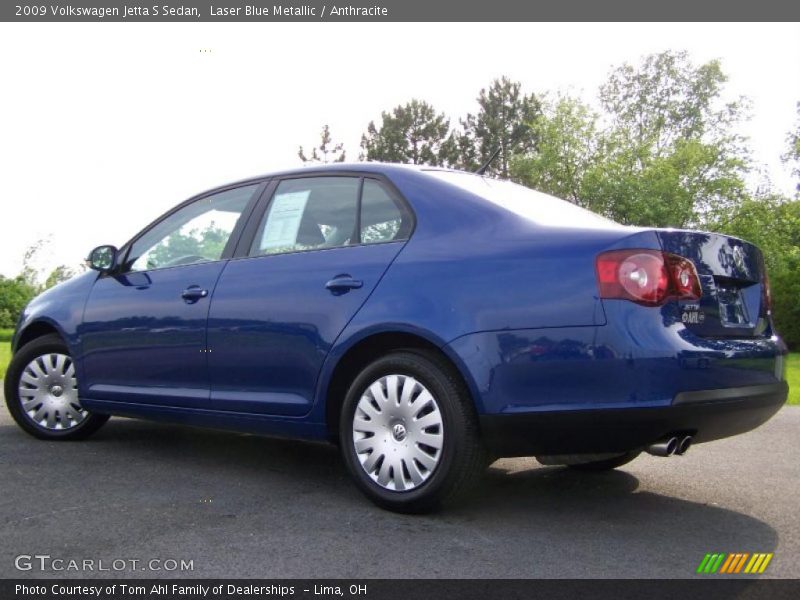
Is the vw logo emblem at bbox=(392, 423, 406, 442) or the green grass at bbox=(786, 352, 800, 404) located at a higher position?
the vw logo emblem at bbox=(392, 423, 406, 442)

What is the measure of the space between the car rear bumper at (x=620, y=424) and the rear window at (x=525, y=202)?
0.83 metres

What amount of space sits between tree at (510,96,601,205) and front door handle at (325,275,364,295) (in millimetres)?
36259

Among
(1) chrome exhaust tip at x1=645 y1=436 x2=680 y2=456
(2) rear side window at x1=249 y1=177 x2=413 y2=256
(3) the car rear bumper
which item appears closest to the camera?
(3) the car rear bumper

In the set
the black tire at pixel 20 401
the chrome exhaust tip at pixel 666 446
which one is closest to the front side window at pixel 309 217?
the chrome exhaust tip at pixel 666 446

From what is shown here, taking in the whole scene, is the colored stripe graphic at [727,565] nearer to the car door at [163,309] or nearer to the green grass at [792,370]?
the green grass at [792,370]

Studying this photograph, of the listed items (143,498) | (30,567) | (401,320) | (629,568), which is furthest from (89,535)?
(629,568)

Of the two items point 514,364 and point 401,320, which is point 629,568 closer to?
point 514,364

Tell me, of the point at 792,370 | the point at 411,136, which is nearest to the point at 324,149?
the point at 411,136

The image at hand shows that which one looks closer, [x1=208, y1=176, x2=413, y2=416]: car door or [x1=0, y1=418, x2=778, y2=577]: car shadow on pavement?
[x1=0, y1=418, x2=778, y2=577]: car shadow on pavement

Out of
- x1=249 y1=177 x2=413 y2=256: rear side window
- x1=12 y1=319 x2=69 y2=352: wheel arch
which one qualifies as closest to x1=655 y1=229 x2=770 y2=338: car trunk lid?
x1=249 y1=177 x2=413 y2=256: rear side window

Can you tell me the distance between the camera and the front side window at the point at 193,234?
484cm

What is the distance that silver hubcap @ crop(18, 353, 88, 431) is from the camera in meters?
5.52

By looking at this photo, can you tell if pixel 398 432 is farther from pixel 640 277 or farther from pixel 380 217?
pixel 640 277

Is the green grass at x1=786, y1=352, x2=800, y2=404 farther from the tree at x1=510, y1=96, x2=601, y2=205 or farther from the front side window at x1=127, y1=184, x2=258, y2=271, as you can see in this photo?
the tree at x1=510, y1=96, x2=601, y2=205
